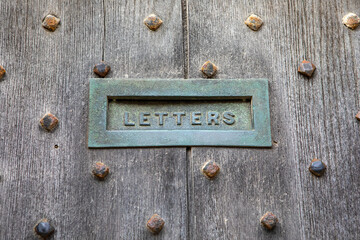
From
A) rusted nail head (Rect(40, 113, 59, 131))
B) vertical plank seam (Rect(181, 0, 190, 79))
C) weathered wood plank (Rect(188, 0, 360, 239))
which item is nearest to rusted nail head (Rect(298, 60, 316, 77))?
weathered wood plank (Rect(188, 0, 360, 239))

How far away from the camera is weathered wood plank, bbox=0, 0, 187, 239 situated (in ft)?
2.48

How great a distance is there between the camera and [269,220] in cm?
76

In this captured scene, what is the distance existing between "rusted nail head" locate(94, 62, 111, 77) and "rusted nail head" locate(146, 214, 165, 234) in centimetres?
32

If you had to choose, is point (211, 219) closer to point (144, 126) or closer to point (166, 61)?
point (144, 126)

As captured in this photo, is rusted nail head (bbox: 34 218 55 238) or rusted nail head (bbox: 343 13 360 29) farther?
rusted nail head (bbox: 343 13 360 29)

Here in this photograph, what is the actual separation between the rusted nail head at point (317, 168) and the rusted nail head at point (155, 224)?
0.34 metres

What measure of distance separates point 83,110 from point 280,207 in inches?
18.3

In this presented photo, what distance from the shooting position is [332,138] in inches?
32.1

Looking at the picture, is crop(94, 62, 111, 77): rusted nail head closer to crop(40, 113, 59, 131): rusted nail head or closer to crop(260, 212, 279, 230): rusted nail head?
crop(40, 113, 59, 131): rusted nail head

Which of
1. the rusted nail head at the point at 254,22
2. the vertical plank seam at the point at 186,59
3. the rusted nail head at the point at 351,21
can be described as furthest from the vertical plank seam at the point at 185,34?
the rusted nail head at the point at 351,21

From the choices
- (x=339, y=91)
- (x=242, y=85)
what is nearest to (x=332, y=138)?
(x=339, y=91)

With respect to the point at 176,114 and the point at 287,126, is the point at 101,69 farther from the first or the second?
the point at 287,126

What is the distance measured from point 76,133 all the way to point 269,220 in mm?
442

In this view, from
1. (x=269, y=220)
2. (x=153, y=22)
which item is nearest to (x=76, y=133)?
(x=153, y=22)
